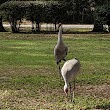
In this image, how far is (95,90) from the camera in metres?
10.1

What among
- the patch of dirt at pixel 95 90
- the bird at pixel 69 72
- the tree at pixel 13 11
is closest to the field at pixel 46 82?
the patch of dirt at pixel 95 90

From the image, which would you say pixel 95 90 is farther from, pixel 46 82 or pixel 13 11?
pixel 13 11

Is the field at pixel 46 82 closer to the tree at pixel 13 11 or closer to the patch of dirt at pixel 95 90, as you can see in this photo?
the patch of dirt at pixel 95 90

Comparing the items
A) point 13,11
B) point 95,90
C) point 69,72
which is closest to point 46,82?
point 95,90

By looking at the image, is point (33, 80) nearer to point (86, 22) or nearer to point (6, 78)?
point (6, 78)

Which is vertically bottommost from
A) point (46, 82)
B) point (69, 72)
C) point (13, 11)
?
point (46, 82)

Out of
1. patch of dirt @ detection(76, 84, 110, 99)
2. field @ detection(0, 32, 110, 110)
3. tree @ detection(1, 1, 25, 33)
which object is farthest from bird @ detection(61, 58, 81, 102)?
tree @ detection(1, 1, 25, 33)

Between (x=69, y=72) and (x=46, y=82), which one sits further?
(x=46, y=82)

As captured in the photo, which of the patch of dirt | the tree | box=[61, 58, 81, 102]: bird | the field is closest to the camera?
box=[61, 58, 81, 102]: bird

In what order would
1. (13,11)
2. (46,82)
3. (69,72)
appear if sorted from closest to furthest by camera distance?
(69,72)
(46,82)
(13,11)

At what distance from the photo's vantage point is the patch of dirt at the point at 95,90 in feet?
31.3

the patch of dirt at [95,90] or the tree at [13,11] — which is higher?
the tree at [13,11]

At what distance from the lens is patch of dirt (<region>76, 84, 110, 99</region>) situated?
955cm

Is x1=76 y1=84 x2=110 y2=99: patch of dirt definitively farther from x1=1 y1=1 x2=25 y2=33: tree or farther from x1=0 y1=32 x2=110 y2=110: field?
x1=1 y1=1 x2=25 y2=33: tree
